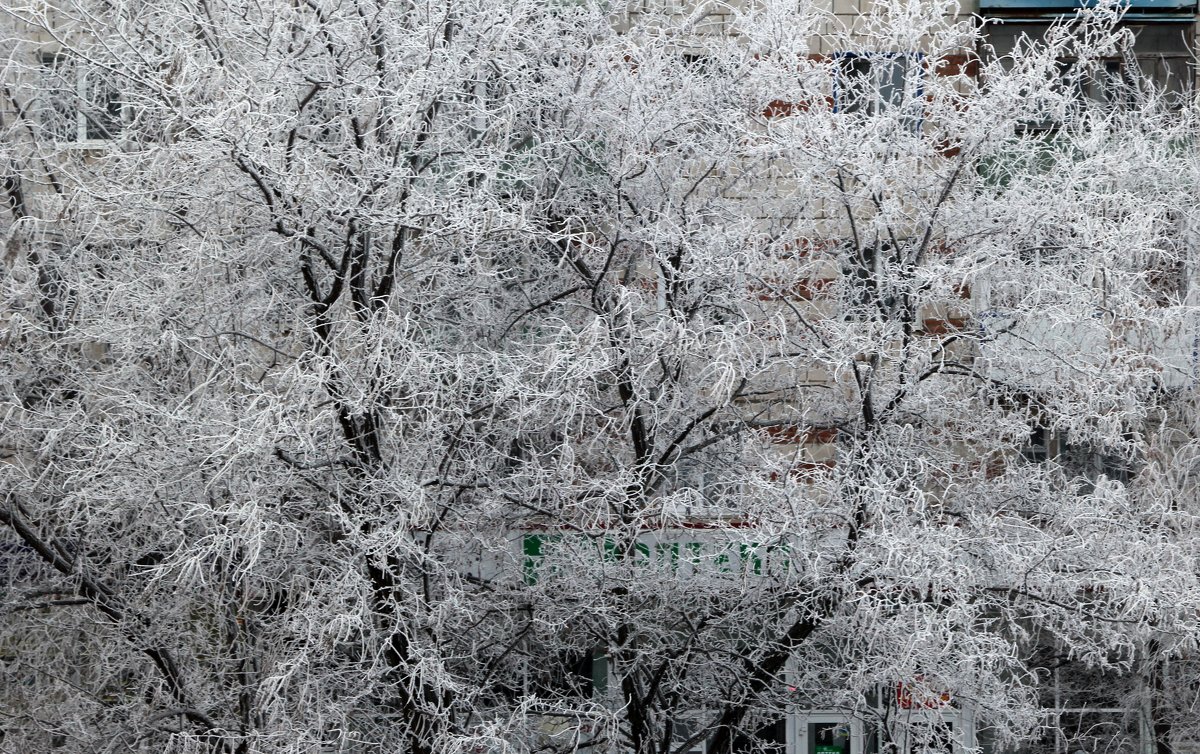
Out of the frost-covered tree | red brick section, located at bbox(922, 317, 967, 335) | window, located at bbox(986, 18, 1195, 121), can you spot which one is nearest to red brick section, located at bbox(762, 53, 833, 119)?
the frost-covered tree

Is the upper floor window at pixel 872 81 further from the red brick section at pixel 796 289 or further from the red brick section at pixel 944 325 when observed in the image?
the red brick section at pixel 944 325

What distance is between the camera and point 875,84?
11.3 meters

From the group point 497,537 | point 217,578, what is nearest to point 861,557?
point 497,537

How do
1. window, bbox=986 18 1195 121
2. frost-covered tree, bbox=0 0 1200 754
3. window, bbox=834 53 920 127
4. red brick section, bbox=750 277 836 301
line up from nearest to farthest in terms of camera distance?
frost-covered tree, bbox=0 0 1200 754
red brick section, bbox=750 277 836 301
window, bbox=834 53 920 127
window, bbox=986 18 1195 121

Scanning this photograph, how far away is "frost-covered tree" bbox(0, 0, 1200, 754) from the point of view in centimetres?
919

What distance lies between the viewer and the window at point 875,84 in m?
10.9

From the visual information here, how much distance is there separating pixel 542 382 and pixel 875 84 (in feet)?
12.6

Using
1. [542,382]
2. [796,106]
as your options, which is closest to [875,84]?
[796,106]

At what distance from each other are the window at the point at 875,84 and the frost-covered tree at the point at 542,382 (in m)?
0.08

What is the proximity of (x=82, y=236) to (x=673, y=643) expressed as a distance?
511cm

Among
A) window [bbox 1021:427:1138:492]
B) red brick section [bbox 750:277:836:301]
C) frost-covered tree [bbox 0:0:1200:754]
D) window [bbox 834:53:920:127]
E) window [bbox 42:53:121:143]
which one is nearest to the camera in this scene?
frost-covered tree [bbox 0:0:1200:754]

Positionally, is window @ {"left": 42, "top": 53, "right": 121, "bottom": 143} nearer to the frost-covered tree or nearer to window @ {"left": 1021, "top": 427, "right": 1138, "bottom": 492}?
the frost-covered tree

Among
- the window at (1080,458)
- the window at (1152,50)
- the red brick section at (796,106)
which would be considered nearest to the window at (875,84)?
the red brick section at (796,106)

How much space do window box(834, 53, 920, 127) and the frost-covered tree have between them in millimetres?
80
